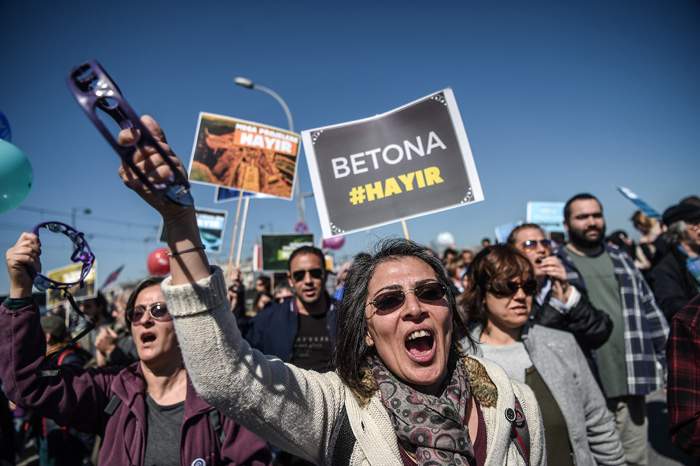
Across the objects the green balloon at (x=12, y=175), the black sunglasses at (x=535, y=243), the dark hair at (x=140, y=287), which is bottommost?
the black sunglasses at (x=535, y=243)

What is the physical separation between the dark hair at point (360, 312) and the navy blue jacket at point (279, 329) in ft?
5.78

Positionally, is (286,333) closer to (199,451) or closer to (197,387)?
(199,451)

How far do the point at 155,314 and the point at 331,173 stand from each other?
1630 mm

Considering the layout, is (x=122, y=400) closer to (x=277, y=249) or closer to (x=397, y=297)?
(x=397, y=297)

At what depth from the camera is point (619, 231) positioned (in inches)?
332

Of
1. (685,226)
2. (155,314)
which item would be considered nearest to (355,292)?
(155,314)

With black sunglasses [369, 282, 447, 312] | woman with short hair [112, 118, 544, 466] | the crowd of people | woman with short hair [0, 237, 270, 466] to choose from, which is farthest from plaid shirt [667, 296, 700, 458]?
woman with short hair [0, 237, 270, 466]

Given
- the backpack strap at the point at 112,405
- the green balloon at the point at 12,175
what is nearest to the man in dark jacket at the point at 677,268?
the backpack strap at the point at 112,405

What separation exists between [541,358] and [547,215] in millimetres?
6335

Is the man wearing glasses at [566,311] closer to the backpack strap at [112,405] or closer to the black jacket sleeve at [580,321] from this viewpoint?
the black jacket sleeve at [580,321]

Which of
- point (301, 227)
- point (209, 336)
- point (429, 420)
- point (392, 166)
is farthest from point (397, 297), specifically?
point (301, 227)

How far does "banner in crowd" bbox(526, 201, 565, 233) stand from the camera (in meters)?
7.97

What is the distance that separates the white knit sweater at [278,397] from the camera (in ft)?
3.62

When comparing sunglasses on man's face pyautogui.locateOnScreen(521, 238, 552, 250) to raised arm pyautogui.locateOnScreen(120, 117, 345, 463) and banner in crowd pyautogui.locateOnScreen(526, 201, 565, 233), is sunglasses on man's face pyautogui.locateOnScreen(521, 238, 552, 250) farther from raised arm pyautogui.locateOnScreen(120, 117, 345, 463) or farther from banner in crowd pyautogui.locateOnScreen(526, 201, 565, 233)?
banner in crowd pyautogui.locateOnScreen(526, 201, 565, 233)
